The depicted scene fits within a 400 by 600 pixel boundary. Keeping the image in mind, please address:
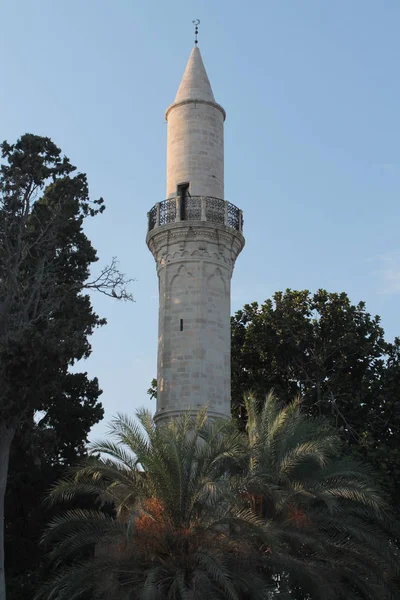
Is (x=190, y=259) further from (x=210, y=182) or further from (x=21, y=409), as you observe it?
(x=21, y=409)

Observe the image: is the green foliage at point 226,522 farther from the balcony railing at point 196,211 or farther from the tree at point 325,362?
the tree at point 325,362

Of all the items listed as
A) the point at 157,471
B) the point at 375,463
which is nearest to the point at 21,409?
the point at 157,471

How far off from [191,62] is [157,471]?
48.4 feet

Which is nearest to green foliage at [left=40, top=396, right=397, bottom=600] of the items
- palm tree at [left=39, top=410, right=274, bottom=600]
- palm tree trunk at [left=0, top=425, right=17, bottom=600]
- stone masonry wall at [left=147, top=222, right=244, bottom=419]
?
palm tree at [left=39, top=410, right=274, bottom=600]

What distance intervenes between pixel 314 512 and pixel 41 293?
321 inches

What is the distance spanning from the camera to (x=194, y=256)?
75.9 ft

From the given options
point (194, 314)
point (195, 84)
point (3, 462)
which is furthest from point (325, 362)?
point (3, 462)

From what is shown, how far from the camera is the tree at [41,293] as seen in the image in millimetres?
18031

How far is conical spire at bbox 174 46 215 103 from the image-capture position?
24.8m

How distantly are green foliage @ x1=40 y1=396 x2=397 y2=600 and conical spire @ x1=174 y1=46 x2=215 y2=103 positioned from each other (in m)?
10.9

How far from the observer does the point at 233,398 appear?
2895 centimetres

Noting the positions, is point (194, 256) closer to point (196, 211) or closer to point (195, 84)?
point (196, 211)

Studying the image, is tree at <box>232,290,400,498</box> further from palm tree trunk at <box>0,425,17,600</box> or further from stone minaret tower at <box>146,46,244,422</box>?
palm tree trunk at <box>0,425,17,600</box>

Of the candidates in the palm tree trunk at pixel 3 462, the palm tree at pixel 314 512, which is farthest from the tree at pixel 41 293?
the palm tree at pixel 314 512
